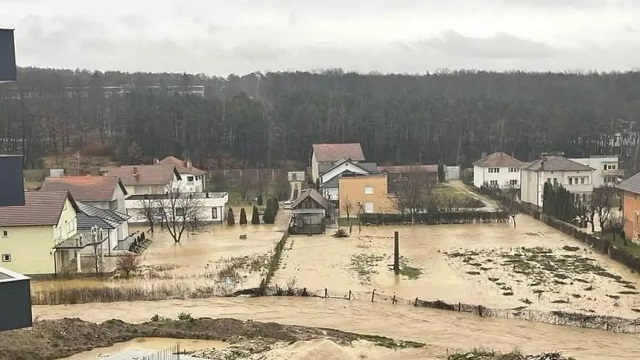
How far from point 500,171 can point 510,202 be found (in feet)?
37.4

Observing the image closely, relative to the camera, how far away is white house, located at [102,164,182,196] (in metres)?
40.2

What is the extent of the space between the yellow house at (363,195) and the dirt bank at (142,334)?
22945 millimetres

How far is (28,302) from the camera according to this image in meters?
7.90

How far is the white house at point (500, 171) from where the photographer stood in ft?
170

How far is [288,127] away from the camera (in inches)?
2795

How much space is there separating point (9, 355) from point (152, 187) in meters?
26.8

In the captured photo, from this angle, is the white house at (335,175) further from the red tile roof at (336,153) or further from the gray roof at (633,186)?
the gray roof at (633,186)

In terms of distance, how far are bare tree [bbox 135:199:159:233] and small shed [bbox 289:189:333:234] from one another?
23.4ft

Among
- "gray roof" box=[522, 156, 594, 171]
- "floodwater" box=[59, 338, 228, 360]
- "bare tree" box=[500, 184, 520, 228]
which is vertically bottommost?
"floodwater" box=[59, 338, 228, 360]

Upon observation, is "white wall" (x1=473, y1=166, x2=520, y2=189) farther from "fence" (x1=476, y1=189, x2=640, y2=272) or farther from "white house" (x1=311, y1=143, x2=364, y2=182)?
"white house" (x1=311, y1=143, x2=364, y2=182)

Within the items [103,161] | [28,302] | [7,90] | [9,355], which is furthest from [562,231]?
[7,90]

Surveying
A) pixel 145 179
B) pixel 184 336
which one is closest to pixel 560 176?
pixel 145 179

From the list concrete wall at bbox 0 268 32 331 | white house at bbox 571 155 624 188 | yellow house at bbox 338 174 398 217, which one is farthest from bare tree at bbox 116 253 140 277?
white house at bbox 571 155 624 188

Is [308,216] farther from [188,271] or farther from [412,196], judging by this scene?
[188,271]
